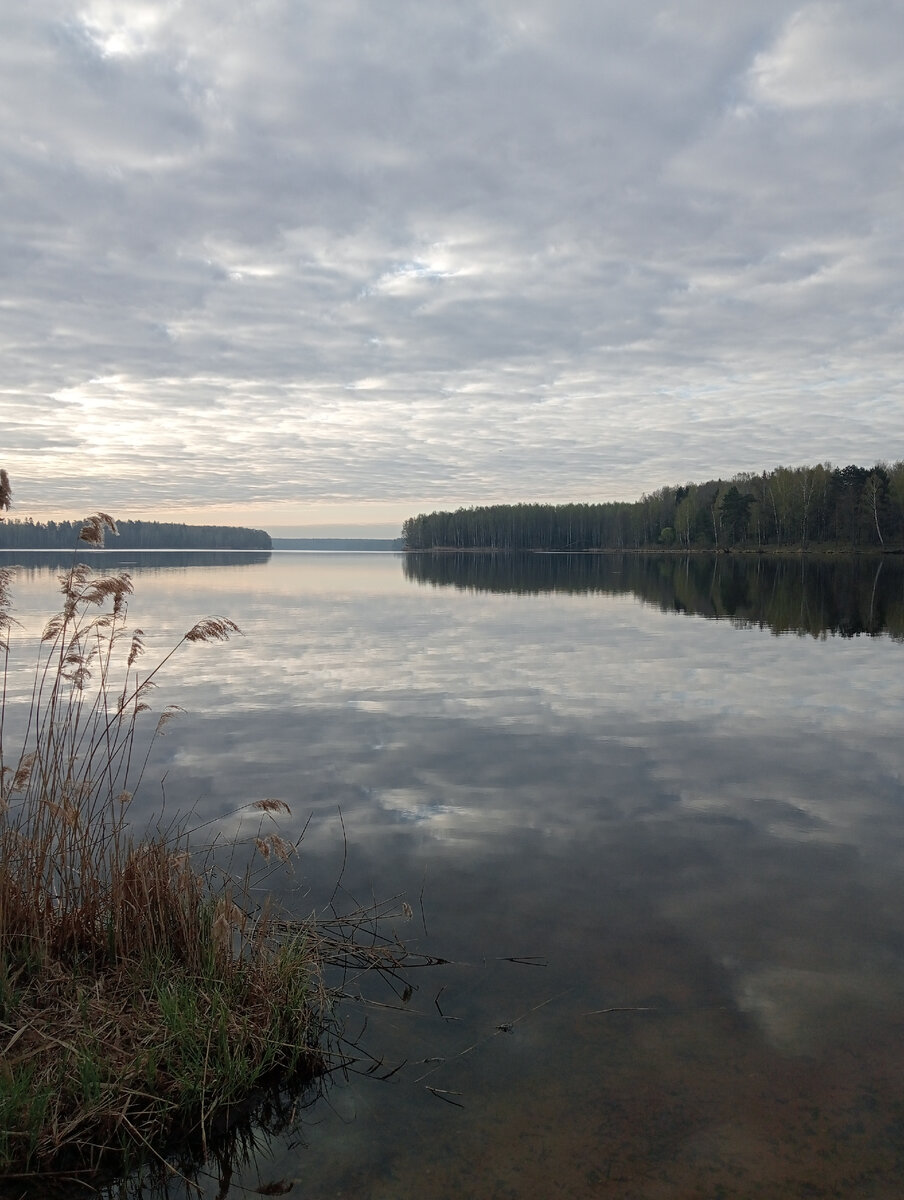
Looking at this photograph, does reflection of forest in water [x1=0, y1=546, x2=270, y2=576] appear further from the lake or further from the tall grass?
the tall grass

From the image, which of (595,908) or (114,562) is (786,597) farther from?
(114,562)

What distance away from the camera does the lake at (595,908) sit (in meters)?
4.49

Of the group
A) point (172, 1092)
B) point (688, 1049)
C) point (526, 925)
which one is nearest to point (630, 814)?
point (526, 925)

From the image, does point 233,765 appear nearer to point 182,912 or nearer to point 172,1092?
point 182,912

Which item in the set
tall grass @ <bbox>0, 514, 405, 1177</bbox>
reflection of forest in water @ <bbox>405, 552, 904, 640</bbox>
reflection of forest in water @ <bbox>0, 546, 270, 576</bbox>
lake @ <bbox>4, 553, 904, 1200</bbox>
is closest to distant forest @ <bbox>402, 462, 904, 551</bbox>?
reflection of forest in water @ <bbox>405, 552, 904, 640</bbox>

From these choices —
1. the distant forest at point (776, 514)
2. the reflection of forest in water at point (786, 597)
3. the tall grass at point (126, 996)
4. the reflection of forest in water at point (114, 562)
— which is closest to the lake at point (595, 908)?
the tall grass at point (126, 996)

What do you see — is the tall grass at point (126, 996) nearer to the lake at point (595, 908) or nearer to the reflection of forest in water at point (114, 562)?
the lake at point (595, 908)

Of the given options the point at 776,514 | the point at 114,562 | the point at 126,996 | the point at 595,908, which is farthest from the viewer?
the point at 776,514

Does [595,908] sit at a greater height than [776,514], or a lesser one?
lesser

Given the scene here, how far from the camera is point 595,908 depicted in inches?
281

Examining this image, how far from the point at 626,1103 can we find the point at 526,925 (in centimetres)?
211

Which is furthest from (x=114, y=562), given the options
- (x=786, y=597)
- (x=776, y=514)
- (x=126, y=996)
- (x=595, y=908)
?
(x=126, y=996)

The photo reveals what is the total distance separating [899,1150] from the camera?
4.41 meters

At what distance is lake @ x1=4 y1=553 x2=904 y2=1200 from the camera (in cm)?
449
